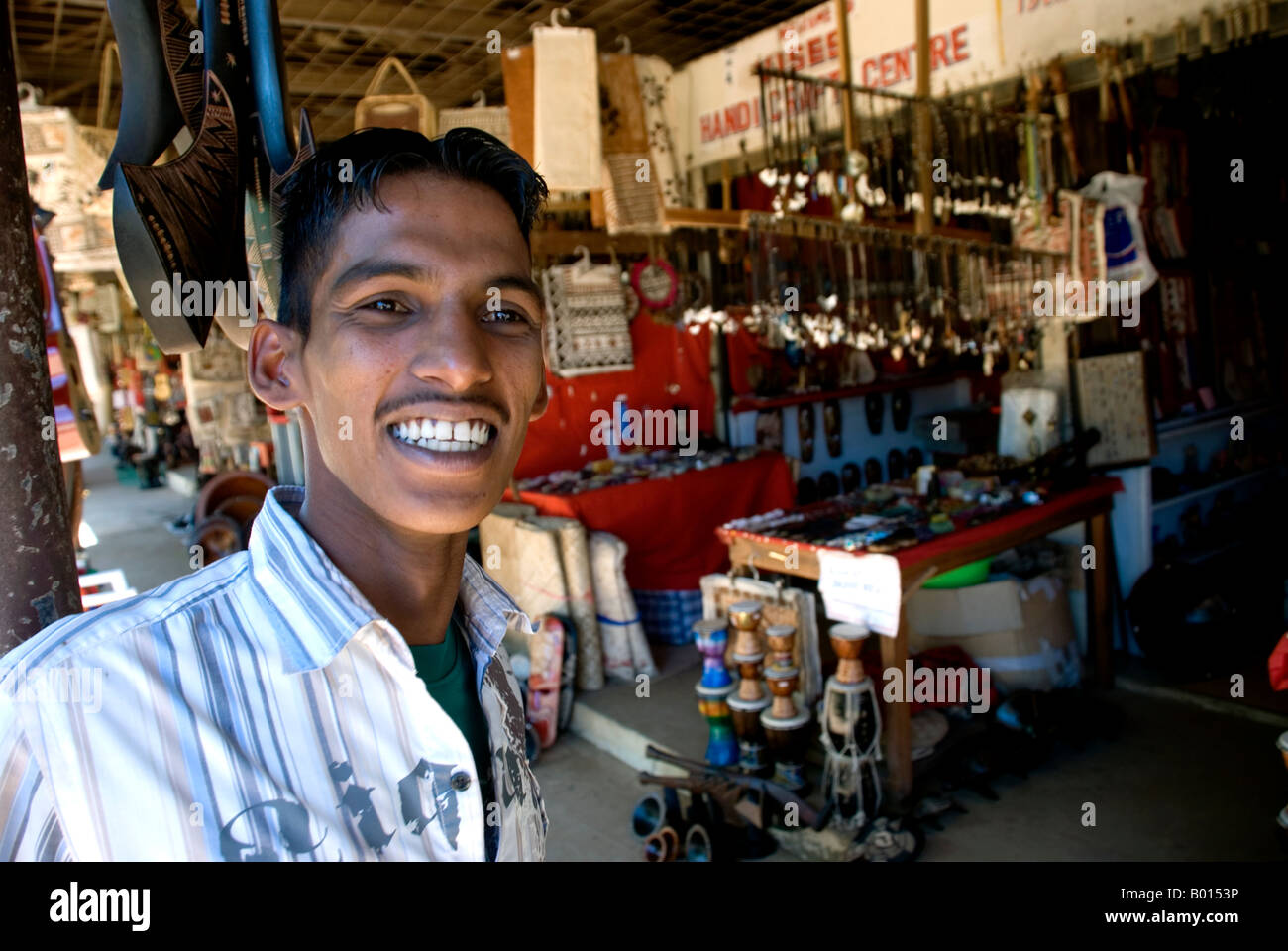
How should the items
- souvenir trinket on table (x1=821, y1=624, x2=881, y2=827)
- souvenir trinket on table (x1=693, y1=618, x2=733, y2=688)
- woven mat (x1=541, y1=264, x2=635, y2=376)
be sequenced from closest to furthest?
souvenir trinket on table (x1=821, y1=624, x2=881, y2=827) → souvenir trinket on table (x1=693, y1=618, x2=733, y2=688) → woven mat (x1=541, y1=264, x2=635, y2=376)

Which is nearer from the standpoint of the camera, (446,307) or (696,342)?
(446,307)

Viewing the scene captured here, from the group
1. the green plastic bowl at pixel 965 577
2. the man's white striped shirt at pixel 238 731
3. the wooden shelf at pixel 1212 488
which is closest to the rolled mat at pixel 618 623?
the green plastic bowl at pixel 965 577

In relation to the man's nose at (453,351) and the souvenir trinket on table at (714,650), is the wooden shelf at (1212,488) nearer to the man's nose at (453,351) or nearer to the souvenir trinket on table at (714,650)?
the souvenir trinket on table at (714,650)

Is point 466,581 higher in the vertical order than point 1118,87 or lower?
lower

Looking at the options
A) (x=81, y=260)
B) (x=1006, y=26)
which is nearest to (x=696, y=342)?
(x=1006, y=26)

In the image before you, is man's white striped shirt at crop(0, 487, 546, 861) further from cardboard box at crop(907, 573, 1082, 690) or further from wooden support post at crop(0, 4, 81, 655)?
cardboard box at crop(907, 573, 1082, 690)

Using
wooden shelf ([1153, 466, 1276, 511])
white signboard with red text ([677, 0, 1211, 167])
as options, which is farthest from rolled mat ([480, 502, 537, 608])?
wooden shelf ([1153, 466, 1276, 511])

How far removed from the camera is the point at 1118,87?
4789 mm

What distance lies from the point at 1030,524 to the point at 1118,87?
2.40m

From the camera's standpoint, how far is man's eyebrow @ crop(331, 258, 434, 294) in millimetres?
1136

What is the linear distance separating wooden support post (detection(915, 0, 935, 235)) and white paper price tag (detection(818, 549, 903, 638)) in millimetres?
2134

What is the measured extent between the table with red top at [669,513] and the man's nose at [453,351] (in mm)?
4584

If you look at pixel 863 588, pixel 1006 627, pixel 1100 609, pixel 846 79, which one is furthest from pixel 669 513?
pixel 846 79
